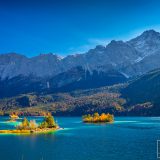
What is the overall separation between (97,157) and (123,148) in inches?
1025

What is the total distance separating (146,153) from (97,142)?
48307 millimetres

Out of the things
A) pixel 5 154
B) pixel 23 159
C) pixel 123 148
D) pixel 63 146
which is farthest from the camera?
pixel 63 146

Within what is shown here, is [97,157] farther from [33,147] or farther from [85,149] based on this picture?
[33,147]

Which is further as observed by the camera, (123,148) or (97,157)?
(123,148)

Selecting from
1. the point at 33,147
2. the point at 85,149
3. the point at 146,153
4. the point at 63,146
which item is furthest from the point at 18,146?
the point at 146,153

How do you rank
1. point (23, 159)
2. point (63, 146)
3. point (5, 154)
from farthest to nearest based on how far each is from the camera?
point (63, 146)
point (5, 154)
point (23, 159)

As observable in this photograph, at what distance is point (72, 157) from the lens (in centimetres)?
14888

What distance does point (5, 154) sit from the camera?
160 meters

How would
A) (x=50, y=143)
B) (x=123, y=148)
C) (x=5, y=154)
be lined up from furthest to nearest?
(x=50, y=143), (x=123, y=148), (x=5, y=154)

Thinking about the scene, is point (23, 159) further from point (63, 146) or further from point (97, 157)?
point (63, 146)

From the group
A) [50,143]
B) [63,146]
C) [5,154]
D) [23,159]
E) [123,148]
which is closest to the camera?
[23,159]

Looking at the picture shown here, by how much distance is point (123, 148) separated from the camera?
171 metres

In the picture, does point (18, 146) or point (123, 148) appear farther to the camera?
point (18, 146)

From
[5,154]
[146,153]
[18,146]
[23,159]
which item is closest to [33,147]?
[18,146]
